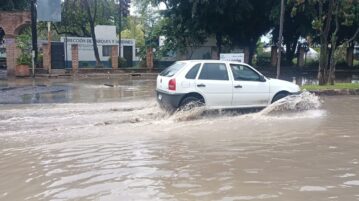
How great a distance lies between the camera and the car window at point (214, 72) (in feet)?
38.0

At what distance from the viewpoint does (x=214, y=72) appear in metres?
11.7

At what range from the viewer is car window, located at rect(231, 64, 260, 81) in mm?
11919

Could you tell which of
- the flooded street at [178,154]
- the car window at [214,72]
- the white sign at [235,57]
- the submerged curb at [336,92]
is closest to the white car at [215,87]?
the car window at [214,72]

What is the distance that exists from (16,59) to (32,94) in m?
13.5

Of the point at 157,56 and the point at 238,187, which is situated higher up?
the point at 157,56

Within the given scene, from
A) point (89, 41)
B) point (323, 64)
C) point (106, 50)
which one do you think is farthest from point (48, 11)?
point (323, 64)

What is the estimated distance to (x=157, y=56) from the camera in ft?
126

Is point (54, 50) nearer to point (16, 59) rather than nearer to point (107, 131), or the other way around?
point (16, 59)

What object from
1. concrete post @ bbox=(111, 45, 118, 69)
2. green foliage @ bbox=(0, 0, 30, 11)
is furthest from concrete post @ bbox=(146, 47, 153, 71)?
green foliage @ bbox=(0, 0, 30, 11)

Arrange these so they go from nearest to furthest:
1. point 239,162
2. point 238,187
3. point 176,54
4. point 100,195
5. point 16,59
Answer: point 100,195, point 238,187, point 239,162, point 16,59, point 176,54

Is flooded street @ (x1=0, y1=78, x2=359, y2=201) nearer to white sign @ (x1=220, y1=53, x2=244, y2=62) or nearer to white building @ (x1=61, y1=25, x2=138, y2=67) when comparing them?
white sign @ (x1=220, y1=53, x2=244, y2=62)

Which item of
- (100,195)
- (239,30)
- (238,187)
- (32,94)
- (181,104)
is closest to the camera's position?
(100,195)

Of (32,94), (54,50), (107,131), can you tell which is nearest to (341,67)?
(54,50)

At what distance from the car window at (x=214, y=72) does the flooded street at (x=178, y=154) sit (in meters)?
1.01
